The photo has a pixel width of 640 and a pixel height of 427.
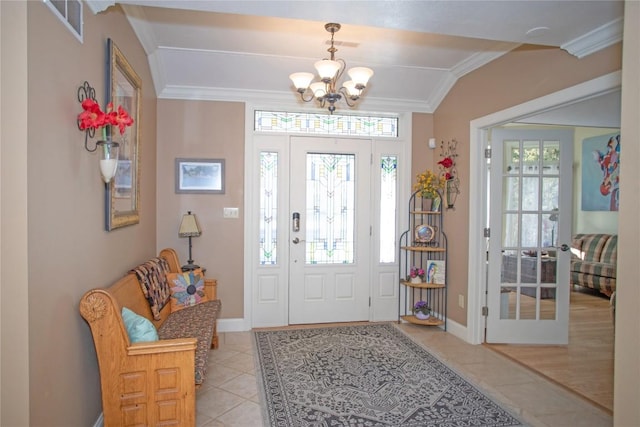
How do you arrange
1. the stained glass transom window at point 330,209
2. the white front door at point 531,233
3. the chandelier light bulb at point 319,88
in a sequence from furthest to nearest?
the stained glass transom window at point 330,209, the white front door at point 531,233, the chandelier light bulb at point 319,88

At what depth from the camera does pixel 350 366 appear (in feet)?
10.9

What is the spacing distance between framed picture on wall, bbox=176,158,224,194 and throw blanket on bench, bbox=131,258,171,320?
1.01 m

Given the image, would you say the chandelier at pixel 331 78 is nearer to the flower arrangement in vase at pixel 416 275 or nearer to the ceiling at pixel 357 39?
the ceiling at pixel 357 39

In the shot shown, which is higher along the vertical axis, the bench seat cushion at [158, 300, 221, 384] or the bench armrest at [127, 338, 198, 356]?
the bench armrest at [127, 338, 198, 356]

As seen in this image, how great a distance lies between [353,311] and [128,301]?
2.70 meters

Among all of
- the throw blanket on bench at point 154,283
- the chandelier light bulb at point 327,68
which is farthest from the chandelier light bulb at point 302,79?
the throw blanket on bench at point 154,283

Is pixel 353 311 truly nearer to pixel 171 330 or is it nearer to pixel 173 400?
pixel 171 330

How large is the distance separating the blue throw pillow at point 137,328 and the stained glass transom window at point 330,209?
95.6 inches

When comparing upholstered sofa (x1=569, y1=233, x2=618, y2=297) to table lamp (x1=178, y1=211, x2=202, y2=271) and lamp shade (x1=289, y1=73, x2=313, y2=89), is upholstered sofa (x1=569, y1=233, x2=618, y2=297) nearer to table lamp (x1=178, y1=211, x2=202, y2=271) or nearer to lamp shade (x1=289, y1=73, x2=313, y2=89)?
lamp shade (x1=289, y1=73, x2=313, y2=89)

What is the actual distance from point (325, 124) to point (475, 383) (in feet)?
9.61

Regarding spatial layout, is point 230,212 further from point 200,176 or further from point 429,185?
point 429,185

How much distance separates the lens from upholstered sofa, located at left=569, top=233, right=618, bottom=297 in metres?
5.76

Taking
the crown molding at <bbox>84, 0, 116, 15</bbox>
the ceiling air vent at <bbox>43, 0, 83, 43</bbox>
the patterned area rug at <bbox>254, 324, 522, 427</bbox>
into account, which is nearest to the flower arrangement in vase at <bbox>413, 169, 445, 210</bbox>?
the patterned area rug at <bbox>254, 324, 522, 427</bbox>

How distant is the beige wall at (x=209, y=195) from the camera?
4.18m
